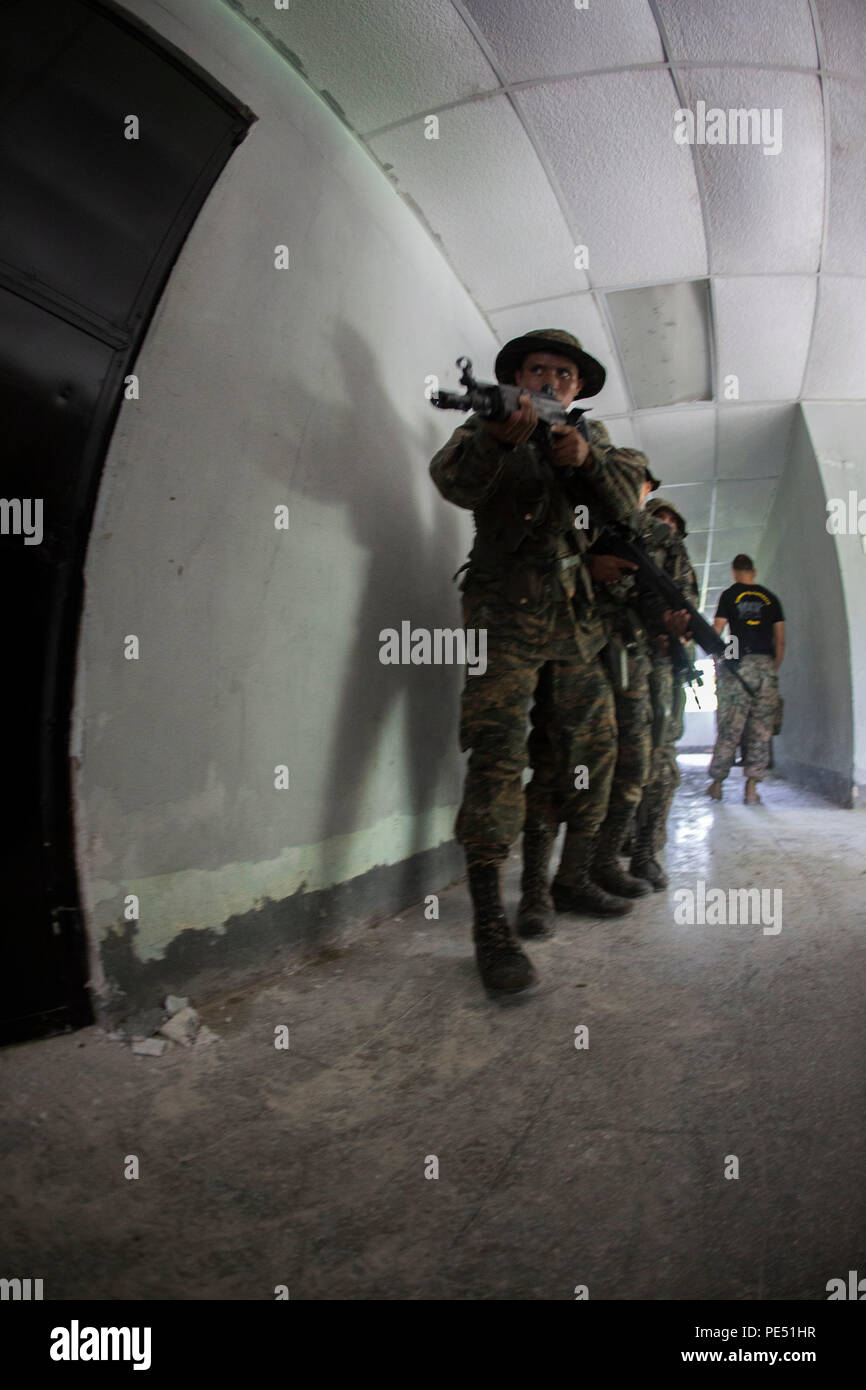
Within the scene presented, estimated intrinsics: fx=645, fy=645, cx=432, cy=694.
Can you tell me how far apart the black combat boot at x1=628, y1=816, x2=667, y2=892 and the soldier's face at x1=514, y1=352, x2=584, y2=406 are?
1551 mm

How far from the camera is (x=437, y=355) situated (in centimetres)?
245

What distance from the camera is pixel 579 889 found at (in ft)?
6.44

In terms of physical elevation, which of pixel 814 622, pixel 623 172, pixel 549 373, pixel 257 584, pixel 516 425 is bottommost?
pixel 257 584

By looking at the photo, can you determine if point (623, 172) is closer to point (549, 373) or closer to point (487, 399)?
point (549, 373)

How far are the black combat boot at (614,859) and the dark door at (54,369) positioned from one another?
1.57m

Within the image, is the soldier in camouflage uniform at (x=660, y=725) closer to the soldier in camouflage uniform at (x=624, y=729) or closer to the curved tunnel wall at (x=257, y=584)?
the soldier in camouflage uniform at (x=624, y=729)

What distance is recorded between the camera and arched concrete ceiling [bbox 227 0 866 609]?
1823mm

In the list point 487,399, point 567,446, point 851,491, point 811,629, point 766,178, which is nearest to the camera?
point 487,399

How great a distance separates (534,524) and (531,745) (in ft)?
2.25

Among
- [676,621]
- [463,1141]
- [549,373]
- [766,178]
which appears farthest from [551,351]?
[463,1141]

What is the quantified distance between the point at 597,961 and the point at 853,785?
3103 mm

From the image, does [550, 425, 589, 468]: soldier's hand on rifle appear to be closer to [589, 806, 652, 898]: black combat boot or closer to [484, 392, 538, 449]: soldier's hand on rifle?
[484, 392, 538, 449]: soldier's hand on rifle
